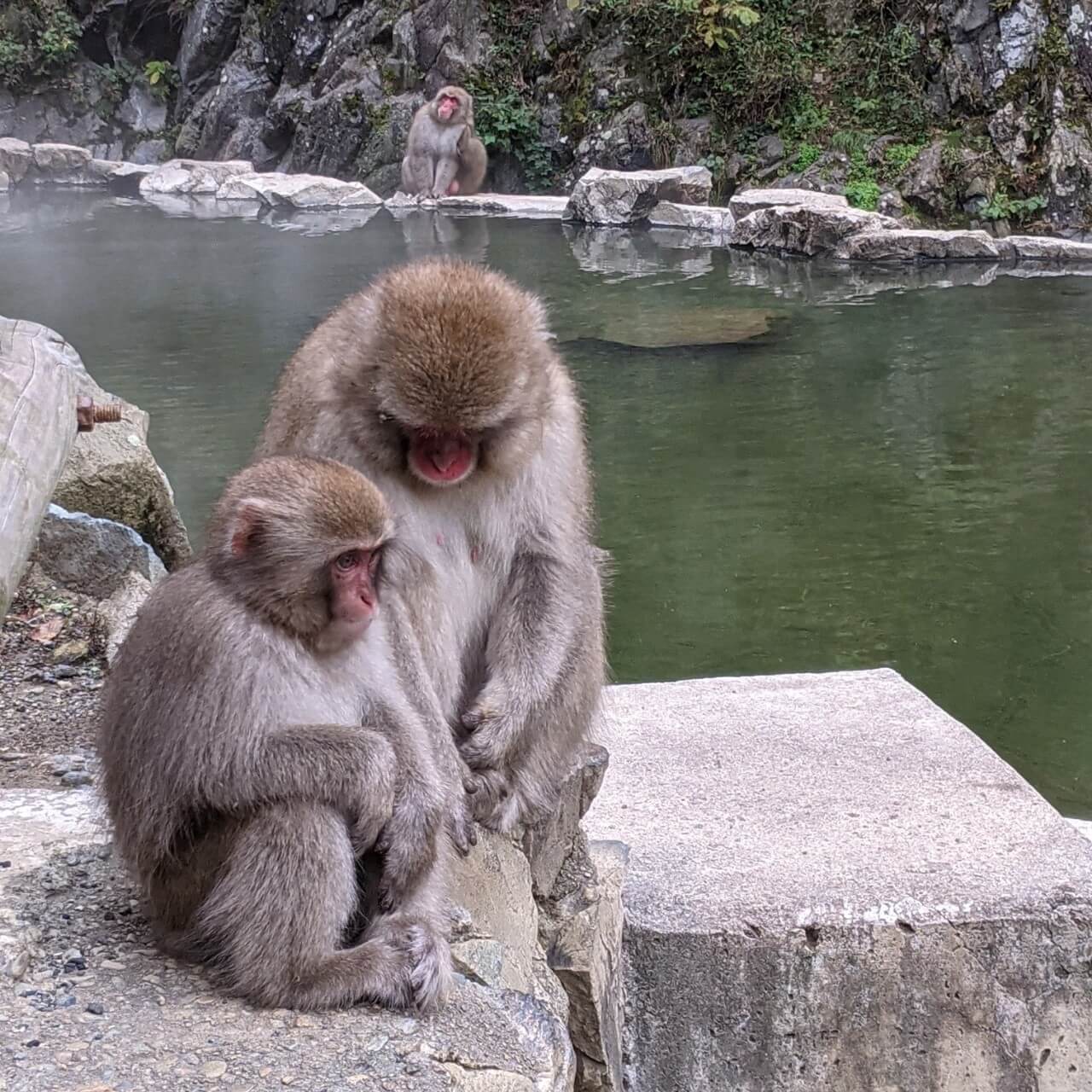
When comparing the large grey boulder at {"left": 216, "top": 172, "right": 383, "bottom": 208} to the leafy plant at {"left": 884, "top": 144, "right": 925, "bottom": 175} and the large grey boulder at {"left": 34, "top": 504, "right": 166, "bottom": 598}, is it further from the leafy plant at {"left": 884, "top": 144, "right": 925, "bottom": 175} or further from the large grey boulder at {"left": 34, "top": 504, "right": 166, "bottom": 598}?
the large grey boulder at {"left": 34, "top": 504, "right": 166, "bottom": 598}

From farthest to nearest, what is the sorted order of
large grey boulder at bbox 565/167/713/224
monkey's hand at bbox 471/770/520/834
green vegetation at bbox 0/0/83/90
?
green vegetation at bbox 0/0/83/90 → large grey boulder at bbox 565/167/713/224 → monkey's hand at bbox 471/770/520/834

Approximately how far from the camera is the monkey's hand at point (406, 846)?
247 cm

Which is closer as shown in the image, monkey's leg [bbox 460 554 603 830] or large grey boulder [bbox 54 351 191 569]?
monkey's leg [bbox 460 554 603 830]

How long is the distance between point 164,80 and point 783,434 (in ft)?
74.8

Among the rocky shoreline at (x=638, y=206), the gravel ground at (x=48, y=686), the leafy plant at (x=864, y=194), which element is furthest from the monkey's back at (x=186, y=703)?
the leafy plant at (x=864, y=194)

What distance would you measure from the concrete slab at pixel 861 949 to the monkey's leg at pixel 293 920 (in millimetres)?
1342

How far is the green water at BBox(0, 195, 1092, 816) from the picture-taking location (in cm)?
715

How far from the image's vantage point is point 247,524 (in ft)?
7.61

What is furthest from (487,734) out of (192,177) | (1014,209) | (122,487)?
(192,177)

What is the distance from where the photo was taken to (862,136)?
20062mm

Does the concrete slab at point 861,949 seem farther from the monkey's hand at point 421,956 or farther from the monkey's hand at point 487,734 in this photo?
the monkey's hand at point 421,956

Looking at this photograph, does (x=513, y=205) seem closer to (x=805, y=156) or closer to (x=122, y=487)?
(x=805, y=156)

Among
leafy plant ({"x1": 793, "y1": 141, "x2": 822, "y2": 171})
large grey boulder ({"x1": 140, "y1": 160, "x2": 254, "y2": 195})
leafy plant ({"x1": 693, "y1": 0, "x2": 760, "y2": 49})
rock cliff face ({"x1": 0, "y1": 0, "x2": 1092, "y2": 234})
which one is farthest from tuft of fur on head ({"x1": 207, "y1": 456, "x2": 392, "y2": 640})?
large grey boulder ({"x1": 140, "y1": 160, "x2": 254, "y2": 195})

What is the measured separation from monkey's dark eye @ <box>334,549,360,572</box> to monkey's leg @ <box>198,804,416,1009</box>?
39 cm
